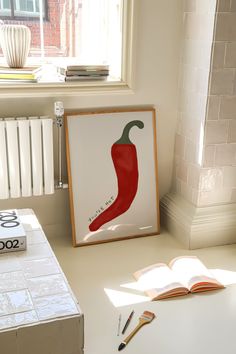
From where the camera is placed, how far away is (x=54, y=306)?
1.15m

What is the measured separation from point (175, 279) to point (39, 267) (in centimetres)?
72

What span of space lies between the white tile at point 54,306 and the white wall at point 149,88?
3.31ft

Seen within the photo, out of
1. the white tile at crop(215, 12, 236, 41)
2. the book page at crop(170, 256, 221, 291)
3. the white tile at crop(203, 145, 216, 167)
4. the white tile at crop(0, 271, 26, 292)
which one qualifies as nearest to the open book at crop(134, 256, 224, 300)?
the book page at crop(170, 256, 221, 291)

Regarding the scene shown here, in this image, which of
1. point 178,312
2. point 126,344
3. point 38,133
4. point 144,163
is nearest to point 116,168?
point 144,163

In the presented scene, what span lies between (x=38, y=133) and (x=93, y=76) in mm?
379

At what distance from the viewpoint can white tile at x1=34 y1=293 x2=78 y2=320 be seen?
112 centimetres

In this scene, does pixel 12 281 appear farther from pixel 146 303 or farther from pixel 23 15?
pixel 23 15

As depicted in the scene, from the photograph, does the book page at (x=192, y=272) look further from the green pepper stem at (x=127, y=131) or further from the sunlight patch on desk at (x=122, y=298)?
the green pepper stem at (x=127, y=131)

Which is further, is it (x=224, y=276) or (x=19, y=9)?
(x=19, y=9)

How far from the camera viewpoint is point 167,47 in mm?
2162

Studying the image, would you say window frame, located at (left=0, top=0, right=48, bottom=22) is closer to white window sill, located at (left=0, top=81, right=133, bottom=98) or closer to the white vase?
the white vase

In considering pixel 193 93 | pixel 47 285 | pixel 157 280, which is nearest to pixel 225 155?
pixel 193 93

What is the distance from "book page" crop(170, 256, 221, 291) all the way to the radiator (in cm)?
68

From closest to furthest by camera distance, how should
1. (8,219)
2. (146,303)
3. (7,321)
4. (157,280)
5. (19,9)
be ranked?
(7,321), (8,219), (146,303), (157,280), (19,9)
